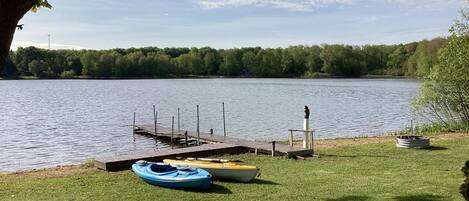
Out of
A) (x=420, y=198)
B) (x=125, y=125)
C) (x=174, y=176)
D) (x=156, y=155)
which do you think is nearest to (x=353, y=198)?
(x=420, y=198)

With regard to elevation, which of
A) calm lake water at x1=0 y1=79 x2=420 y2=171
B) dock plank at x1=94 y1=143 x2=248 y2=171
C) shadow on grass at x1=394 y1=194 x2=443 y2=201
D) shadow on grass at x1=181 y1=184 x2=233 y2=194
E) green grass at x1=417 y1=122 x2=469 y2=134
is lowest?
calm lake water at x1=0 y1=79 x2=420 y2=171

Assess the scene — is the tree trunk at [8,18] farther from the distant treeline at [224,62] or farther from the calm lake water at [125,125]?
the distant treeline at [224,62]

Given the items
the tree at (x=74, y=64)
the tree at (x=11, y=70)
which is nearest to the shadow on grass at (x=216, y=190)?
the tree at (x=74, y=64)

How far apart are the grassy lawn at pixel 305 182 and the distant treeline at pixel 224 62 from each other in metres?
125

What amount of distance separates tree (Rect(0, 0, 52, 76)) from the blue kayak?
6.98 m

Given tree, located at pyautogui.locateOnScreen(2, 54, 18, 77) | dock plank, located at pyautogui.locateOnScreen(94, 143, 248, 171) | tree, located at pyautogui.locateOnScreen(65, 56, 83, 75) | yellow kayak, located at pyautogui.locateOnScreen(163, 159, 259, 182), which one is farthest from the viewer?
tree, located at pyautogui.locateOnScreen(65, 56, 83, 75)

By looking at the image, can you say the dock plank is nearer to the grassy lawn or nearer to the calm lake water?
the grassy lawn

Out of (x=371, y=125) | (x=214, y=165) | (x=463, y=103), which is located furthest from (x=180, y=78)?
(x=214, y=165)

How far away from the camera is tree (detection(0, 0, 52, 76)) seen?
15.2 ft

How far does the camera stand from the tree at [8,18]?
183 inches

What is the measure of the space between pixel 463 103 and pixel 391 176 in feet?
52.3

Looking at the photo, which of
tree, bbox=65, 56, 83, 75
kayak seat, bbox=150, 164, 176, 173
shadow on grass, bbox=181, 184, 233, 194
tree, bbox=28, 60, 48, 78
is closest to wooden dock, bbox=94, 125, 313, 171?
kayak seat, bbox=150, 164, 176, 173

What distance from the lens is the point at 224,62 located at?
159 m

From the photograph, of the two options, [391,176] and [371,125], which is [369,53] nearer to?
[371,125]
